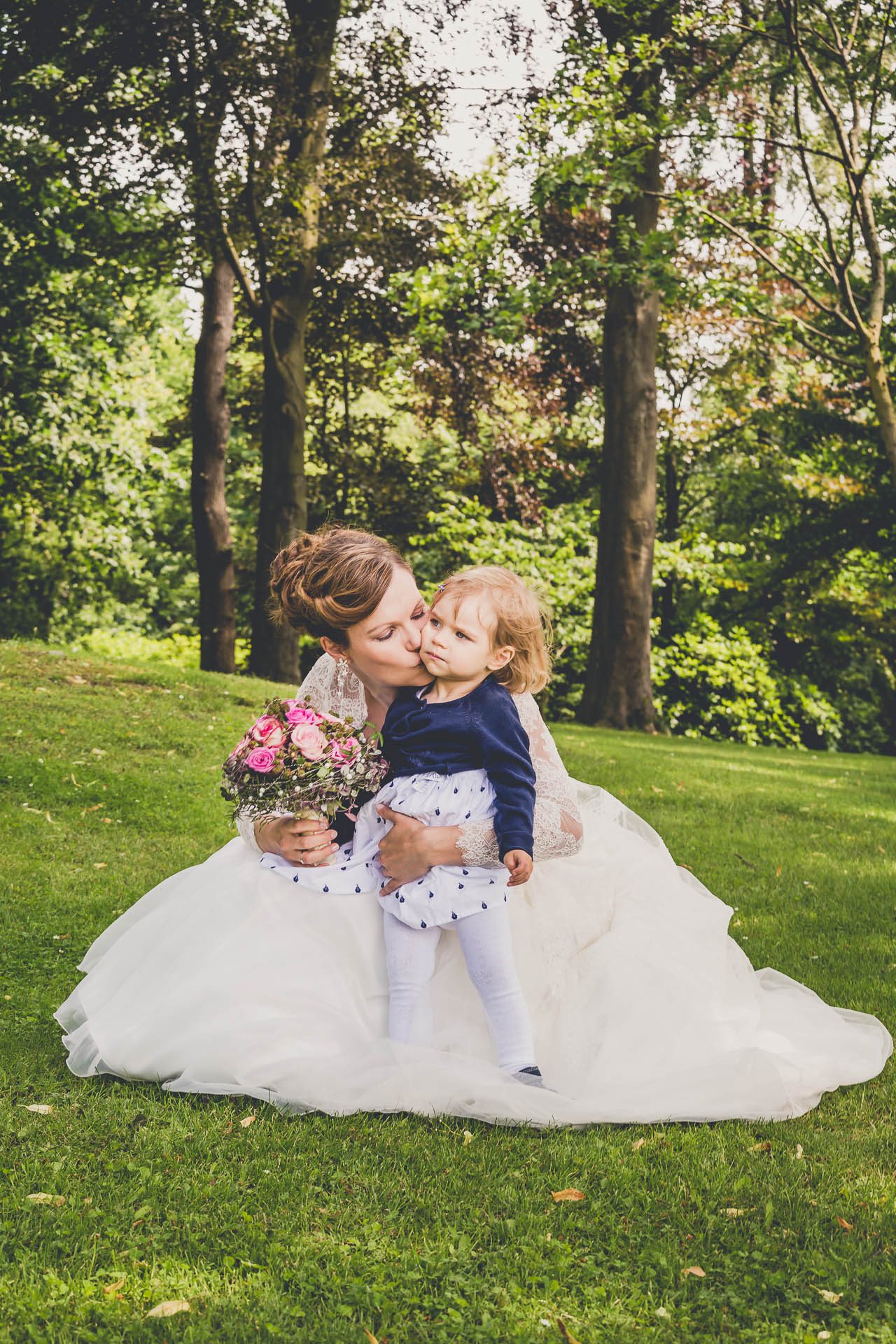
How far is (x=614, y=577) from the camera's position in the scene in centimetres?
1540

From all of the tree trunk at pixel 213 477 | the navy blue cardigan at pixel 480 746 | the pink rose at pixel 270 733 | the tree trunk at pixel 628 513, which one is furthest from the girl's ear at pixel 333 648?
the tree trunk at pixel 213 477

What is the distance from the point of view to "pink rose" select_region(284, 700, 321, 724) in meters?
3.87

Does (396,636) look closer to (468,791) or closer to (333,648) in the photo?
(333,648)

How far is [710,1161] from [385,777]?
1.70 metres

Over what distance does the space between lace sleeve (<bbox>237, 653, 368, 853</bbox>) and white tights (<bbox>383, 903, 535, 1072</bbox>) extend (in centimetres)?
84

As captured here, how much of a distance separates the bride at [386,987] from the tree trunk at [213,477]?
11.9 meters

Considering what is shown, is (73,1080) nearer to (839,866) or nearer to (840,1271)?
(840,1271)

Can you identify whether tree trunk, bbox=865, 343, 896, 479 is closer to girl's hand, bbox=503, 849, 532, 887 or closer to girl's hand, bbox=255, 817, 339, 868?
girl's hand, bbox=503, 849, 532, 887

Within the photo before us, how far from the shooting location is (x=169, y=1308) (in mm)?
2635

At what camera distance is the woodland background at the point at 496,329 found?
37.6 feet

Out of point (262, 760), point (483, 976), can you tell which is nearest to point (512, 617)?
point (262, 760)

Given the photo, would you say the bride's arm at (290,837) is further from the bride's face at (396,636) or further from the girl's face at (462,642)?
the girl's face at (462,642)

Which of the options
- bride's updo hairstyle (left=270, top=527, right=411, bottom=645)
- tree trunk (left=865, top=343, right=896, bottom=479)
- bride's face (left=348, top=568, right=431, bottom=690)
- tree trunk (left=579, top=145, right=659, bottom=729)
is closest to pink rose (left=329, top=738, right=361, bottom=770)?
bride's face (left=348, top=568, right=431, bottom=690)

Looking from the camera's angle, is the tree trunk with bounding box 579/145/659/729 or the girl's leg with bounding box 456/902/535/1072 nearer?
the girl's leg with bounding box 456/902/535/1072
